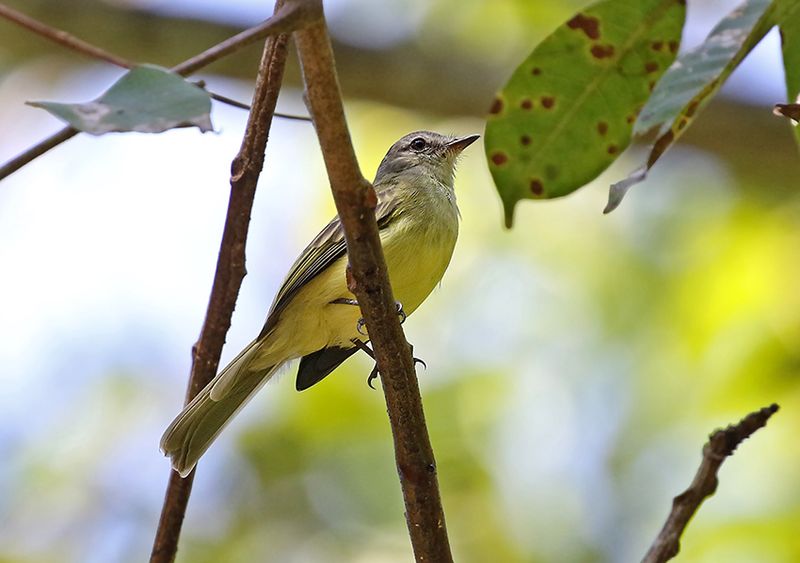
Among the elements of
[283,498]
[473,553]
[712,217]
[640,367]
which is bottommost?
[473,553]

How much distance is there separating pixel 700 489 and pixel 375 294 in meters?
0.78

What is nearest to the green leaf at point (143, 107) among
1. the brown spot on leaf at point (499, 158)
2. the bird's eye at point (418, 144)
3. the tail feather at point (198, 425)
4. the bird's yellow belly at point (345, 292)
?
the brown spot on leaf at point (499, 158)

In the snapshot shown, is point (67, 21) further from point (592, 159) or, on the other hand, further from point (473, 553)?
point (592, 159)

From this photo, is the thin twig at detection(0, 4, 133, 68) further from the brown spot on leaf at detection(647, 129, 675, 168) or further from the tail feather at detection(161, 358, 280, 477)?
the tail feather at detection(161, 358, 280, 477)

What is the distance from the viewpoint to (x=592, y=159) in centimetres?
219

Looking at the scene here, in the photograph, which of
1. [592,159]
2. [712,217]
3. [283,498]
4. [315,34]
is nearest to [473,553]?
[283,498]

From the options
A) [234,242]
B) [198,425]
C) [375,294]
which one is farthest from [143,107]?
[198,425]

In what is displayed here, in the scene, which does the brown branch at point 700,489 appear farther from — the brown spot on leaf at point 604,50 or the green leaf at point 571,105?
the brown spot on leaf at point 604,50

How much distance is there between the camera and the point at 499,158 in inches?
86.4

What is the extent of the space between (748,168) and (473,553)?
3.11 m

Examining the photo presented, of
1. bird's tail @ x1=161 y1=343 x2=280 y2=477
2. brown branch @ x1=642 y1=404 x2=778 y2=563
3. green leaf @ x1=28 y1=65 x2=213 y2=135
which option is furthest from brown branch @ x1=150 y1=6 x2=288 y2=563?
brown branch @ x1=642 y1=404 x2=778 y2=563

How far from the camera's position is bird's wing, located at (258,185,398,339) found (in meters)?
4.26

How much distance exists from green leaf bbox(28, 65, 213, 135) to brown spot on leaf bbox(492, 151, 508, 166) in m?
0.72

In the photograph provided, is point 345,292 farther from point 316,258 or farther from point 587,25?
point 587,25
